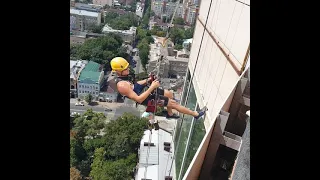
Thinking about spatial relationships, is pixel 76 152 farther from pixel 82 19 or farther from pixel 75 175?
pixel 82 19

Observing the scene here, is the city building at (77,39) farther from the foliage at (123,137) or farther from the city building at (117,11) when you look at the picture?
the foliage at (123,137)

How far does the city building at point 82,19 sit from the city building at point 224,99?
36.9 meters

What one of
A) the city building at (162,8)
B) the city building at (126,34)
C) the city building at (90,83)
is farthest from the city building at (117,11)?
the city building at (90,83)

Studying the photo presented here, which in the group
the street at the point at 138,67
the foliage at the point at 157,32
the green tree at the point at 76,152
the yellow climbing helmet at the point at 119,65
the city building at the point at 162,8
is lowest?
the green tree at the point at 76,152

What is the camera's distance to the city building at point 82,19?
40156 mm

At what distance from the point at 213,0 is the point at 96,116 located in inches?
616

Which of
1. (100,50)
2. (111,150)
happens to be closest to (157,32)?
(100,50)

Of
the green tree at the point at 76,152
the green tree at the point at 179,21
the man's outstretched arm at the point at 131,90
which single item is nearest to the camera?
the man's outstretched arm at the point at 131,90

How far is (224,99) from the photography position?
433cm

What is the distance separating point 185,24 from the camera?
1732 inches

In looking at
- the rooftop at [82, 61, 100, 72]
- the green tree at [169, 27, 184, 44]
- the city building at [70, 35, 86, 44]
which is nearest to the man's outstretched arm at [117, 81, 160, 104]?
the rooftop at [82, 61, 100, 72]
